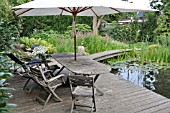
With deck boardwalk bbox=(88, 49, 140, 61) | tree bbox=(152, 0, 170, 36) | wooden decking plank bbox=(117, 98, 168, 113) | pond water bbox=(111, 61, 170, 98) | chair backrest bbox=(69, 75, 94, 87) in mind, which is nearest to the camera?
chair backrest bbox=(69, 75, 94, 87)

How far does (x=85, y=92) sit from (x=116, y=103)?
720mm

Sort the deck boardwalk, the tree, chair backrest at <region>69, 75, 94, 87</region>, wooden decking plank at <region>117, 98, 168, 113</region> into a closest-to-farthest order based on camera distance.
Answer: chair backrest at <region>69, 75, 94, 87</region> → wooden decking plank at <region>117, 98, 168, 113</region> → the deck boardwalk → the tree

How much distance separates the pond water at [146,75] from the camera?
18.0 feet

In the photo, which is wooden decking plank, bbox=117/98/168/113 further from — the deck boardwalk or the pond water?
the deck boardwalk

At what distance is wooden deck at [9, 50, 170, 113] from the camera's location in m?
3.48

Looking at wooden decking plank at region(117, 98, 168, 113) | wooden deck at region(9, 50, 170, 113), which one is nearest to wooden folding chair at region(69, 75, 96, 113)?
wooden deck at region(9, 50, 170, 113)

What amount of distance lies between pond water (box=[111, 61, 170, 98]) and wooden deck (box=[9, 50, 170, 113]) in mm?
1083

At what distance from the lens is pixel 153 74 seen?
21.6 ft

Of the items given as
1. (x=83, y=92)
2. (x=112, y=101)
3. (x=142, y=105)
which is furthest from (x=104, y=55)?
(x=83, y=92)

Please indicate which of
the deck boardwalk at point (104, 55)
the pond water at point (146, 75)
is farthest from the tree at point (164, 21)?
the pond water at point (146, 75)

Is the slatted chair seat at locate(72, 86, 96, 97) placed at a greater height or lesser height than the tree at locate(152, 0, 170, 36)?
lesser

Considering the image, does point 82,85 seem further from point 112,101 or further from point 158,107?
point 158,107

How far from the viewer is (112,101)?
12.6 feet

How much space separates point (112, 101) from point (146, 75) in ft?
9.94
